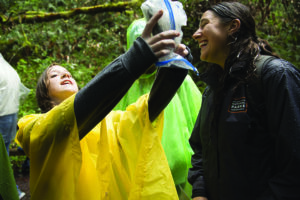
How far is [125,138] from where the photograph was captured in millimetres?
1512

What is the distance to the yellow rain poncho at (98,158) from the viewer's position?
3.86 feet

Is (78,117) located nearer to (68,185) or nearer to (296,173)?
(68,185)

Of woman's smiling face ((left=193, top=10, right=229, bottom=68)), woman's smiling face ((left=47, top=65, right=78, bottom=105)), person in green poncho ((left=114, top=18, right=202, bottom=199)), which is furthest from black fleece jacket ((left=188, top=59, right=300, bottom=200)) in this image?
woman's smiling face ((left=47, top=65, right=78, bottom=105))

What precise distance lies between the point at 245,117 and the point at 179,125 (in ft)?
2.89

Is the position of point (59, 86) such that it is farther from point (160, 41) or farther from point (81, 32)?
point (81, 32)

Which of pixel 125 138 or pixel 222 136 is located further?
pixel 125 138

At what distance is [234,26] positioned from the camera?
154 cm

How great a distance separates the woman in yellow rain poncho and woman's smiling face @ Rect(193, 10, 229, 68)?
40 centimetres

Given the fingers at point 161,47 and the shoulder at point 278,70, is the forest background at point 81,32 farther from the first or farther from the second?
the fingers at point 161,47

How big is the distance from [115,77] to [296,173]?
2.85 feet

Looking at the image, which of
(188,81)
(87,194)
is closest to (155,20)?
(87,194)

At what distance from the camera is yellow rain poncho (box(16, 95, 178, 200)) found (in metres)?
1.18

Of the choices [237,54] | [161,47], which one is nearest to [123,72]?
[161,47]

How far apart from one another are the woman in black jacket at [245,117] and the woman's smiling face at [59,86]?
0.97 meters
